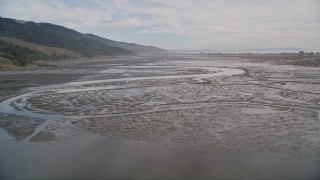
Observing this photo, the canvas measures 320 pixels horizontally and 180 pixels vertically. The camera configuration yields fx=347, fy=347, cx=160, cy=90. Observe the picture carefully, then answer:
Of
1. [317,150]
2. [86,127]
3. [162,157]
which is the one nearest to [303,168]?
[317,150]

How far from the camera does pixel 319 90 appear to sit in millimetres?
25359

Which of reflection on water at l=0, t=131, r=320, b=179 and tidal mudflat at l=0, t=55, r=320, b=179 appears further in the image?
tidal mudflat at l=0, t=55, r=320, b=179

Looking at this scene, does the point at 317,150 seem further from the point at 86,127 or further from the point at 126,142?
the point at 86,127

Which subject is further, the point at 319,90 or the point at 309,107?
the point at 319,90

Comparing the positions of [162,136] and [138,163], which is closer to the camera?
[138,163]

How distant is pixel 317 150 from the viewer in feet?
37.2

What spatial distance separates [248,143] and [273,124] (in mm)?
3407

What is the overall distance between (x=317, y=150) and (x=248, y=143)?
2243 millimetres

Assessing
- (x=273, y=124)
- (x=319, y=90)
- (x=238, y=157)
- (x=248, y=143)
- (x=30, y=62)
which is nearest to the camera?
(x=238, y=157)

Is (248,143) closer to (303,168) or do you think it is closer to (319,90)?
(303,168)

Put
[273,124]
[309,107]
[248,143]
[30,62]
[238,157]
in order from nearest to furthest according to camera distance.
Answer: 1. [238,157]
2. [248,143]
3. [273,124]
4. [309,107]
5. [30,62]

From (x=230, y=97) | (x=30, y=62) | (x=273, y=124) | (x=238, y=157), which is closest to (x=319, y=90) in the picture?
(x=230, y=97)

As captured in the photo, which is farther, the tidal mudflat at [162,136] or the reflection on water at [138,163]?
the tidal mudflat at [162,136]

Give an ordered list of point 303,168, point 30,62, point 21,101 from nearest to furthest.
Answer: point 303,168
point 21,101
point 30,62
